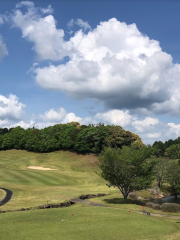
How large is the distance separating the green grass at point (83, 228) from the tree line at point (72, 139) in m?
60.5

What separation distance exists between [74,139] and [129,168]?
222 feet

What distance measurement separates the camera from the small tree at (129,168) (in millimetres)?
35625

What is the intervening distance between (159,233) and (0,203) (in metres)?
25.0

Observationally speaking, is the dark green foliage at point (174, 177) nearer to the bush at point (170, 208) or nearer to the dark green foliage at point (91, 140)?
the bush at point (170, 208)

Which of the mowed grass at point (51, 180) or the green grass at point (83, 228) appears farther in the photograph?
the mowed grass at point (51, 180)

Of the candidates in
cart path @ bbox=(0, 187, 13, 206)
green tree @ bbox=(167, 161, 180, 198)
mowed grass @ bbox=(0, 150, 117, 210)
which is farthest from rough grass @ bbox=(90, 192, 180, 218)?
green tree @ bbox=(167, 161, 180, 198)

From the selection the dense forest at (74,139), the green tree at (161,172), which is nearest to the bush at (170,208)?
the green tree at (161,172)

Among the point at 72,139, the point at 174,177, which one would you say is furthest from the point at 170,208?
the point at 72,139

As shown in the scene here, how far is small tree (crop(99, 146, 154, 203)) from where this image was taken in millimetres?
35625

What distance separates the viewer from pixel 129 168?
35500 mm

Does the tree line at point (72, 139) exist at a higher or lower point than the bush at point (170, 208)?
higher

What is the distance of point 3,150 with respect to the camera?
124250 mm

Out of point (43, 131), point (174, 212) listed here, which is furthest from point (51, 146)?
point (174, 212)

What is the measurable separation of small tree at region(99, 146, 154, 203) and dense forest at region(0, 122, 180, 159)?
44397 millimetres
